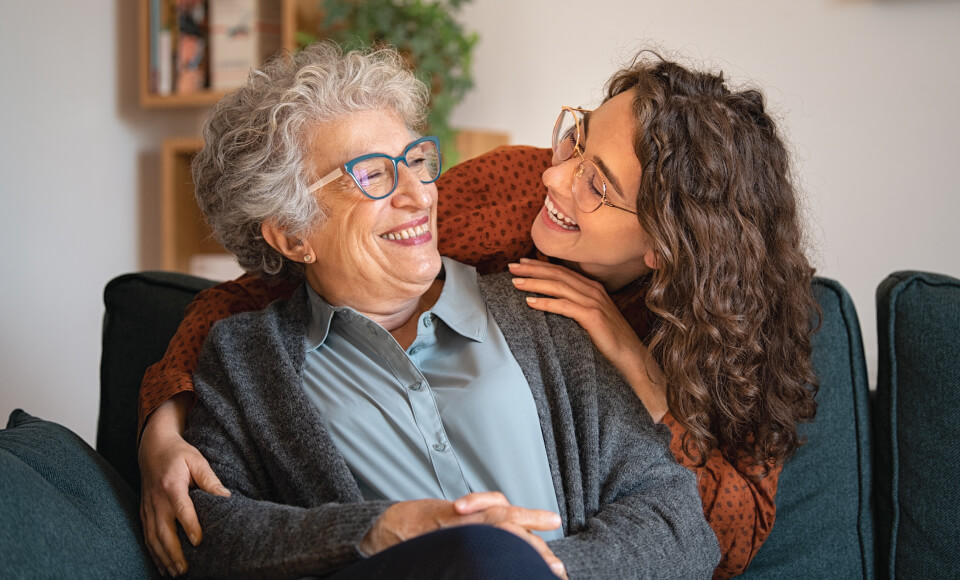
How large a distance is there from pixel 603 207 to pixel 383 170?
0.40 meters

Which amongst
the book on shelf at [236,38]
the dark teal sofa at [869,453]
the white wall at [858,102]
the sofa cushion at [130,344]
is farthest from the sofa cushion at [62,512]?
the book on shelf at [236,38]

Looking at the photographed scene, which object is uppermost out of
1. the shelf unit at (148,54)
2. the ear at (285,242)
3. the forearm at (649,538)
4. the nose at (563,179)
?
the shelf unit at (148,54)

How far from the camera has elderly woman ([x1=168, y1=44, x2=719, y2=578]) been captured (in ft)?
4.29

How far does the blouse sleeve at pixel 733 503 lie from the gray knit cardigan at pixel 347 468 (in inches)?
3.2

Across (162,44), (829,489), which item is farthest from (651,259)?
(162,44)

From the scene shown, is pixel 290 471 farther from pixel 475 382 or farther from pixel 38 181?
pixel 38 181

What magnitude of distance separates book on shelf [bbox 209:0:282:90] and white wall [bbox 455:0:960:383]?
52.1 inches

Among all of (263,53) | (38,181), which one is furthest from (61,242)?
(263,53)

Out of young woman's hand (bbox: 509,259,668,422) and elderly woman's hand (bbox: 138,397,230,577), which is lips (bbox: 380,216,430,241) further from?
elderly woman's hand (bbox: 138,397,230,577)

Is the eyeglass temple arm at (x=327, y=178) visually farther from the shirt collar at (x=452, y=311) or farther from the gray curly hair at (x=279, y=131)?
the shirt collar at (x=452, y=311)

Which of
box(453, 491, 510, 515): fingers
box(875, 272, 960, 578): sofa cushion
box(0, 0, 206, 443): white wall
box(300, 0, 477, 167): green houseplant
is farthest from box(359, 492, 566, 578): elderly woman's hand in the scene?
box(0, 0, 206, 443): white wall

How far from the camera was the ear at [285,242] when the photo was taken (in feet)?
5.14

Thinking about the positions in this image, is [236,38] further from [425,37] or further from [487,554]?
[487,554]

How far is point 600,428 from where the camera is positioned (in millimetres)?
1447
